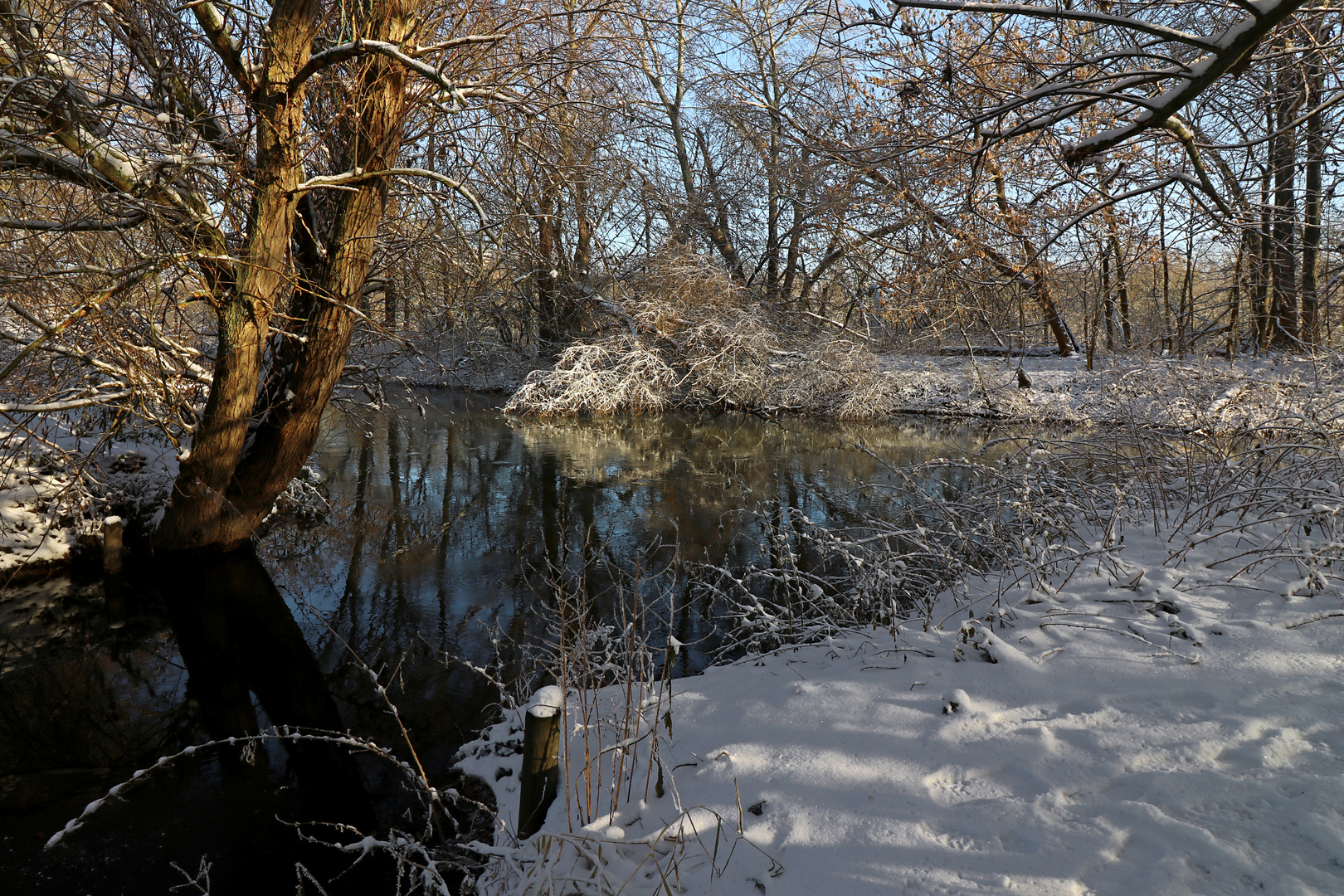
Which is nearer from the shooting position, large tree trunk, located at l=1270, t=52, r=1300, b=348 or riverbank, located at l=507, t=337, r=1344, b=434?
large tree trunk, located at l=1270, t=52, r=1300, b=348

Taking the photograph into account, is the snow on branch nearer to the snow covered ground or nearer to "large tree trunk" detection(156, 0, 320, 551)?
the snow covered ground

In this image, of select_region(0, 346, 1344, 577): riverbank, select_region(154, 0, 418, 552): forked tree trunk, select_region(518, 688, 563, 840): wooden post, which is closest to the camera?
select_region(518, 688, 563, 840): wooden post

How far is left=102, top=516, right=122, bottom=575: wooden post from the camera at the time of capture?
6.50 metres

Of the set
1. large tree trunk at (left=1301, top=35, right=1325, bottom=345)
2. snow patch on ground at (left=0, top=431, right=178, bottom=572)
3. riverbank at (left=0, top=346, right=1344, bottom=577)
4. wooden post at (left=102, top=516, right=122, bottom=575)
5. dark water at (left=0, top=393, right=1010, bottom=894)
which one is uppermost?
large tree trunk at (left=1301, top=35, right=1325, bottom=345)

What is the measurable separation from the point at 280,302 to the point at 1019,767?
679 cm

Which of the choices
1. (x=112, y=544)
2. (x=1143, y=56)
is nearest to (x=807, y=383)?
(x=112, y=544)

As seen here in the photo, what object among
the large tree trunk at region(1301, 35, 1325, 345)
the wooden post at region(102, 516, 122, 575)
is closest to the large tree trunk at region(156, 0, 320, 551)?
the wooden post at region(102, 516, 122, 575)

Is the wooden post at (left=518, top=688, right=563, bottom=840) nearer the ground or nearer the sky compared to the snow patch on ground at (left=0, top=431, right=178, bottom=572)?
nearer the ground

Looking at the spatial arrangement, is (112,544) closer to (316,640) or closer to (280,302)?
(316,640)

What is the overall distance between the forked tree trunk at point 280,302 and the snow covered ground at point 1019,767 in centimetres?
431

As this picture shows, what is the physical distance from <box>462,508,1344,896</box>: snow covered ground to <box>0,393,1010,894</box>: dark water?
0.88 meters

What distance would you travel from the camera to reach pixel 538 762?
107 inches

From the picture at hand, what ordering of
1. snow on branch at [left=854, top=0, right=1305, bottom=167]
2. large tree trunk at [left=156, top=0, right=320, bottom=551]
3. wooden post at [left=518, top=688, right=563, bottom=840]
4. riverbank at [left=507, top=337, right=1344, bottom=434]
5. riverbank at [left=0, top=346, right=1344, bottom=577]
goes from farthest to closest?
riverbank at [left=507, top=337, right=1344, bottom=434] → riverbank at [left=0, top=346, right=1344, bottom=577] → large tree trunk at [left=156, top=0, right=320, bottom=551] → snow on branch at [left=854, top=0, right=1305, bottom=167] → wooden post at [left=518, top=688, right=563, bottom=840]

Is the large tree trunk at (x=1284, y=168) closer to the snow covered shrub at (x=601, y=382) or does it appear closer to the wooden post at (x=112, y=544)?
the wooden post at (x=112, y=544)
